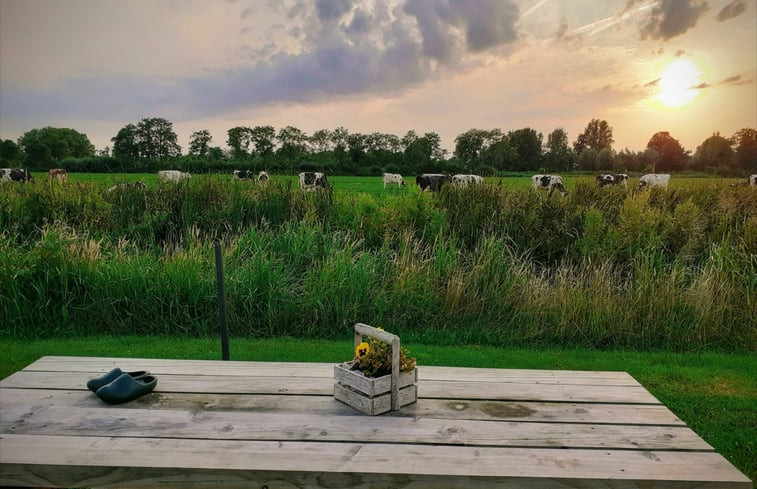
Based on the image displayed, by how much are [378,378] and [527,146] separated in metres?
20.9

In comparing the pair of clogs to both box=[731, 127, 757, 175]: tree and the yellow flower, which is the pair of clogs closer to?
the yellow flower

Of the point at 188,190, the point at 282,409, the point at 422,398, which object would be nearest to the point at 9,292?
the point at 188,190

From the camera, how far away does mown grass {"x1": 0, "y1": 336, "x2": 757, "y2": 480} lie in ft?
11.7

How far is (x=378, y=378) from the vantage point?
1912 mm

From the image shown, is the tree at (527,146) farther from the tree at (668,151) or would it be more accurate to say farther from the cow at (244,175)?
the cow at (244,175)

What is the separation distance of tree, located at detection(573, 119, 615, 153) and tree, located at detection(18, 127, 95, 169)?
1932 cm

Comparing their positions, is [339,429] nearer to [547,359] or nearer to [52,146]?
[547,359]

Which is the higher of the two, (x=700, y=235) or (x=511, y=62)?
(x=511, y=62)

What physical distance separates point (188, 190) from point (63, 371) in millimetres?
5209

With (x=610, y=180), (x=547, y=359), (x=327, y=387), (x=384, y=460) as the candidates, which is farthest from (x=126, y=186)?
(x=610, y=180)

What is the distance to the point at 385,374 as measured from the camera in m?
2.00

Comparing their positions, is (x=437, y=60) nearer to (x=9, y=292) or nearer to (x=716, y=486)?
(x=9, y=292)

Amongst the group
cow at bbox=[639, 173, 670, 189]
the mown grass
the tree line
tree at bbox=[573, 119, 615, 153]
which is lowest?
the mown grass

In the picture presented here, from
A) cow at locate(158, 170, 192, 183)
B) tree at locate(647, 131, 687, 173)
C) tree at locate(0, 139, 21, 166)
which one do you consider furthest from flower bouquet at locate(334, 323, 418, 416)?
tree at locate(0, 139, 21, 166)
